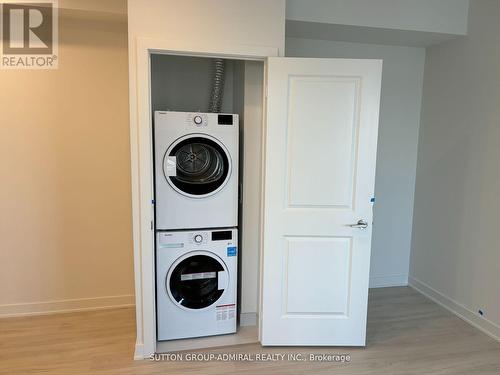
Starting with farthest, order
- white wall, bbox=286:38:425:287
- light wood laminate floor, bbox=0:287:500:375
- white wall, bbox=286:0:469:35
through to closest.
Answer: white wall, bbox=286:38:425:287 → white wall, bbox=286:0:469:35 → light wood laminate floor, bbox=0:287:500:375

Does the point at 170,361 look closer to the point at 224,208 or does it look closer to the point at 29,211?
the point at 224,208

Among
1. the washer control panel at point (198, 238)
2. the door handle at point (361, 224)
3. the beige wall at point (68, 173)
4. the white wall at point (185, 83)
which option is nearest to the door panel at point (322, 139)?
the door handle at point (361, 224)

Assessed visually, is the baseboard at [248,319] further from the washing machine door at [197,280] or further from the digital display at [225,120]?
the digital display at [225,120]

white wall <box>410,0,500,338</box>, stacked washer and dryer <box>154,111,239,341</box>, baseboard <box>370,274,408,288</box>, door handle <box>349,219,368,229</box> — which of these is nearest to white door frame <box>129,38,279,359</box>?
stacked washer and dryer <box>154,111,239,341</box>

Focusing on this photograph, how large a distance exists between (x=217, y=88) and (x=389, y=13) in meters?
1.54

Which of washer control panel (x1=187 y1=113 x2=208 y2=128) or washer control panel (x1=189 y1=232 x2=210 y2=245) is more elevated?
washer control panel (x1=187 y1=113 x2=208 y2=128)

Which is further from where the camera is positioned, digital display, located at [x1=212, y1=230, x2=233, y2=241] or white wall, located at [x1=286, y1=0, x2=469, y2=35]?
white wall, located at [x1=286, y1=0, x2=469, y2=35]

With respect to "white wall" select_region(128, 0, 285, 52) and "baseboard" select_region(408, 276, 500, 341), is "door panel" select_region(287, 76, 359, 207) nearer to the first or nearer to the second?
"white wall" select_region(128, 0, 285, 52)

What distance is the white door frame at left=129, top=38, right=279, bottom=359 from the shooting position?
2.23 meters

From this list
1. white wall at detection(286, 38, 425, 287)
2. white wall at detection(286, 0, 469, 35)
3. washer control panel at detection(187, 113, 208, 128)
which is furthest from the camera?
white wall at detection(286, 38, 425, 287)

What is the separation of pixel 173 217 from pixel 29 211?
1352 mm

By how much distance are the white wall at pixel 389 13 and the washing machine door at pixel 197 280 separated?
6.49 feet

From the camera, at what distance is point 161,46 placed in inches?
88.0

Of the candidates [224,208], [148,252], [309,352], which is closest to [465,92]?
[224,208]
